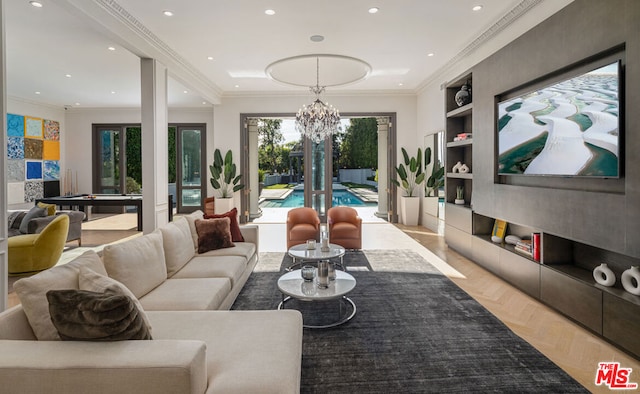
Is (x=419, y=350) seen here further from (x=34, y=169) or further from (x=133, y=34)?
(x=34, y=169)

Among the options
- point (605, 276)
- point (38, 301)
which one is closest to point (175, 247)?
point (38, 301)

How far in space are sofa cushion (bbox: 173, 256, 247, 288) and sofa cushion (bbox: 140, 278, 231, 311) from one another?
0.41 ft

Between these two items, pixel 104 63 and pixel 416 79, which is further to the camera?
pixel 416 79

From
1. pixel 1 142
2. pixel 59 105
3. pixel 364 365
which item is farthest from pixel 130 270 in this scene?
pixel 59 105

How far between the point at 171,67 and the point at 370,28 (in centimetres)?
317

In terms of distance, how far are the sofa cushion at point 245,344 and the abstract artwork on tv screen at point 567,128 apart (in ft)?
8.68

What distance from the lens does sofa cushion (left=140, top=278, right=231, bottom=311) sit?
2.45 metres

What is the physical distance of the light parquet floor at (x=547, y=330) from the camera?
233 cm

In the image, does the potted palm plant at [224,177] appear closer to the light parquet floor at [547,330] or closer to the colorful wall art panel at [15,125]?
the colorful wall art panel at [15,125]

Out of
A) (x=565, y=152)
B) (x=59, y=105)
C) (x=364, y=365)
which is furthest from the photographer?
(x=59, y=105)

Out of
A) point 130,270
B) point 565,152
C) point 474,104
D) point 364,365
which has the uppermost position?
point 474,104

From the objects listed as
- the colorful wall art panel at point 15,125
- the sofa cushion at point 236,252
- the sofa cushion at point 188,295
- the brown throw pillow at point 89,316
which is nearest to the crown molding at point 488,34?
the sofa cushion at point 236,252

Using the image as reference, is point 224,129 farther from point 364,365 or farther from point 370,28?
point 364,365

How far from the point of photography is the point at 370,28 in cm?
470
